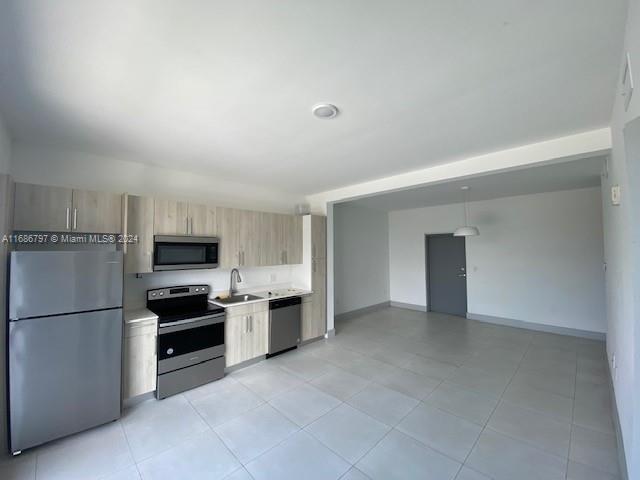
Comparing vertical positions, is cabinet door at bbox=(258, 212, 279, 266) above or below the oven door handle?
above

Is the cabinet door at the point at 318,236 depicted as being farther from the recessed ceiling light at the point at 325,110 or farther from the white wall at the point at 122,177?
the recessed ceiling light at the point at 325,110

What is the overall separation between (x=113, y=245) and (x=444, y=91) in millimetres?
3374

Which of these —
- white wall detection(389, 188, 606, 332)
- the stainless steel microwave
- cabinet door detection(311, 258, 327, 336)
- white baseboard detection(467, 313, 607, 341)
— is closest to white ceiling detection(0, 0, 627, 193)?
the stainless steel microwave

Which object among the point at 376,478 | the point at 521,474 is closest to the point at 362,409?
the point at 376,478

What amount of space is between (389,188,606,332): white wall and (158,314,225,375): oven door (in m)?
5.19

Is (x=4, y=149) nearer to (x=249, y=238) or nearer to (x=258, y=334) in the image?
(x=249, y=238)

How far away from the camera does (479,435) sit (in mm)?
2248

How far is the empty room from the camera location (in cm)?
136

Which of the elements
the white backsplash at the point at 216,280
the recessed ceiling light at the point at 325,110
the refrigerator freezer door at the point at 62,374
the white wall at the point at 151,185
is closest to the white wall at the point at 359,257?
the white backsplash at the point at 216,280

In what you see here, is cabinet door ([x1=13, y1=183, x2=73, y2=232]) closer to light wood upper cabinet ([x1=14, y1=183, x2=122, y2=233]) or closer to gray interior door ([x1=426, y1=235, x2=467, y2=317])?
light wood upper cabinet ([x1=14, y1=183, x2=122, y2=233])

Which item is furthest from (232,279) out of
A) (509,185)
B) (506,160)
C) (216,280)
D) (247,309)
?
(509,185)

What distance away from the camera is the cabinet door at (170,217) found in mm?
3028

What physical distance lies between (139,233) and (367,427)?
9.79 feet

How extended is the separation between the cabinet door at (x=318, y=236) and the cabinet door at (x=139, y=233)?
2368 millimetres
